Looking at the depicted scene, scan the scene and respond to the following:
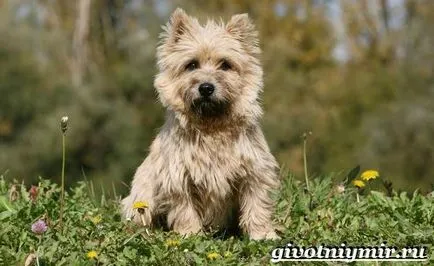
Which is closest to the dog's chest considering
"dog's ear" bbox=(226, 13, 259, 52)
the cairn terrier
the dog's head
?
the cairn terrier

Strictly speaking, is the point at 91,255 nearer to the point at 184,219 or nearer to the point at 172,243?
the point at 172,243

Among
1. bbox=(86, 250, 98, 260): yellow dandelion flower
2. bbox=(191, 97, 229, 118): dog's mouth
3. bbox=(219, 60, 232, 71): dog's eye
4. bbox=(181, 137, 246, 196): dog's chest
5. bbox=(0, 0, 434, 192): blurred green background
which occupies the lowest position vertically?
bbox=(0, 0, 434, 192): blurred green background

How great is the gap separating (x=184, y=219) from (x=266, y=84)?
33.8 meters

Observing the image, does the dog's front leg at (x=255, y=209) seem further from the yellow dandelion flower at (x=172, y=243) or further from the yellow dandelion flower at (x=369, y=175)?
the yellow dandelion flower at (x=172, y=243)

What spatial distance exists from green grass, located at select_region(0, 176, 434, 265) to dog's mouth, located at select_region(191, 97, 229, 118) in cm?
97

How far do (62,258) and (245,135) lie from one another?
200 centimetres

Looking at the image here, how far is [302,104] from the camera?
45.1 meters

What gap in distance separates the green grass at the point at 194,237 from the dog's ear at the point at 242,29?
1370 millimetres

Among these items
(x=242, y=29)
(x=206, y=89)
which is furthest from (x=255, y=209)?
(x=242, y=29)

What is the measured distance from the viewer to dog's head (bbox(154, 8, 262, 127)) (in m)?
7.20

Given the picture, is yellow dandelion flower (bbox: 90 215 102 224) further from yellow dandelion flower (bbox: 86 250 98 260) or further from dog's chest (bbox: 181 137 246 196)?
yellow dandelion flower (bbox: 86 250 98 260)

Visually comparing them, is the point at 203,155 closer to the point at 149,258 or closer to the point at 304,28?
the point at 149,258

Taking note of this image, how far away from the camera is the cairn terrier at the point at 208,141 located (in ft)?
23.0

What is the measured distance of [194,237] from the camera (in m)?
6.51
